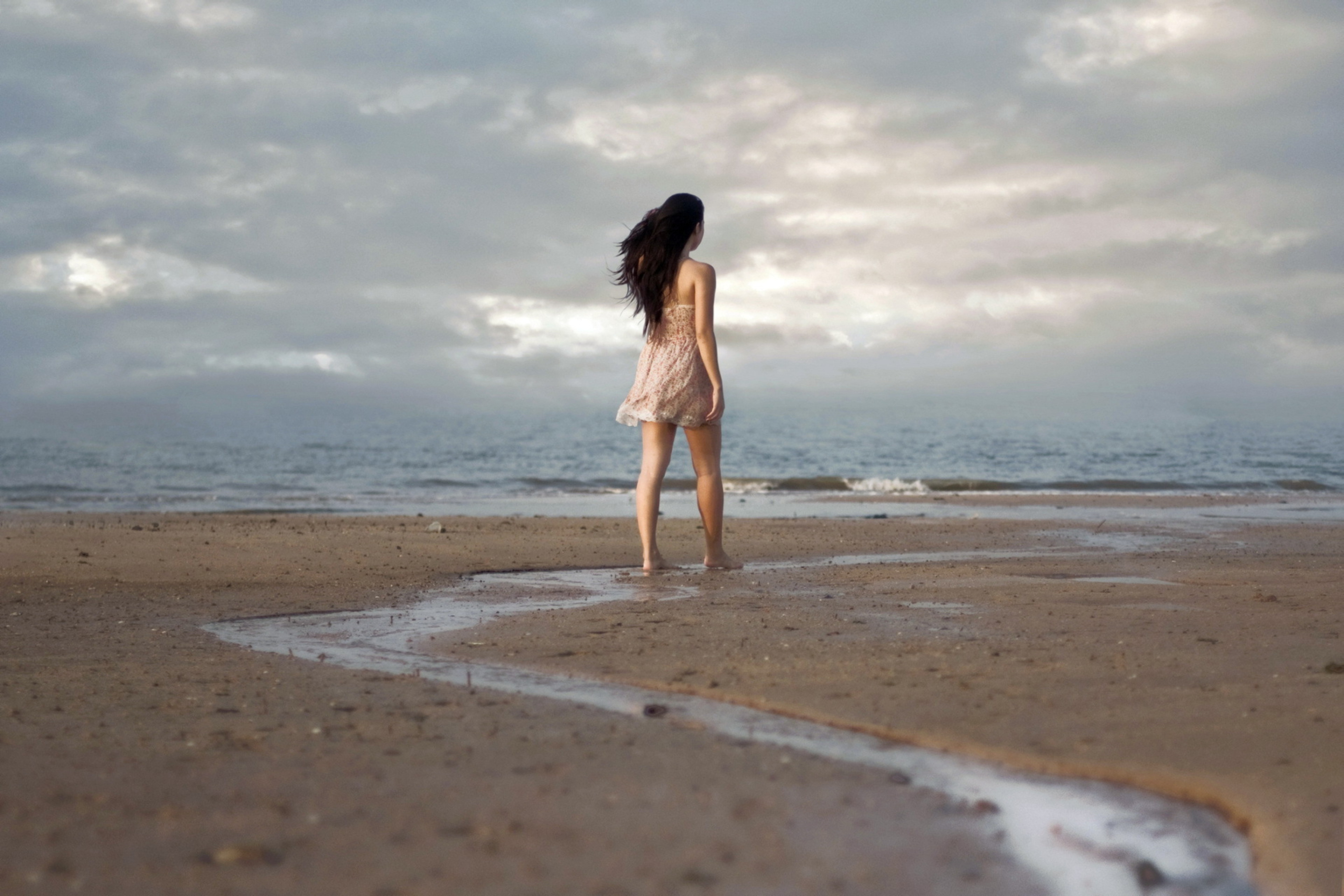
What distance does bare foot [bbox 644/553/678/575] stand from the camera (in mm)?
5766

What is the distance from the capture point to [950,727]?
2.42m

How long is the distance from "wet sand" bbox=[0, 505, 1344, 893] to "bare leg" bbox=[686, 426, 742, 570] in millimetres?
749

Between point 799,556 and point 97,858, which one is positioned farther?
point 799,556

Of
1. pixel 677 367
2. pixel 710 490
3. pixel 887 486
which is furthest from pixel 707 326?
pixel 887 486

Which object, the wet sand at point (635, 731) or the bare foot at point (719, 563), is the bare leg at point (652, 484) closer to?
the bare foot at point (719, 563)

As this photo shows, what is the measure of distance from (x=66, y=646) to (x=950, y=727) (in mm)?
2903

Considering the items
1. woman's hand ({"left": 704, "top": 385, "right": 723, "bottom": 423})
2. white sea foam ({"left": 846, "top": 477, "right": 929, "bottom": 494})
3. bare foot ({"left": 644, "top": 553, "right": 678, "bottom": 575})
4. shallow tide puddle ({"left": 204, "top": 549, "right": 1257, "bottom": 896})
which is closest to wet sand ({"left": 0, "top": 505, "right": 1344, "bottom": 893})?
shallow tide puddle ({"left": 204, "top": 549, "right": 1257, "bottom": 896})

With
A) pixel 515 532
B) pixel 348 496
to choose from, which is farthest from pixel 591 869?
pixel 348 496

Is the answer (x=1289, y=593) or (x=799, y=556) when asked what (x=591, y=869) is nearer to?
(x=1289, y=593)

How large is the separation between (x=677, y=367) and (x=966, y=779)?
13.3 ft

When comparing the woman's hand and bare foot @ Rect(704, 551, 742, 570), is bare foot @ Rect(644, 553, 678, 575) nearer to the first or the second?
bare foot @ Rect(704, 551, 742, 570)

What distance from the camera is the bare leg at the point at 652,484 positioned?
5.83m

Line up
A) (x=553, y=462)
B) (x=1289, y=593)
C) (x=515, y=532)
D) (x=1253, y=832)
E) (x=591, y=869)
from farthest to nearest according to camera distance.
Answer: (x=553, y=462) → (x=515, y=532) → (x=1289, y=593) → (x=1253, y=832) → (x=591, y=869)

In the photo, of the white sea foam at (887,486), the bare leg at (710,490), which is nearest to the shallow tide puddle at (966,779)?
the bare leg at (710,490)
